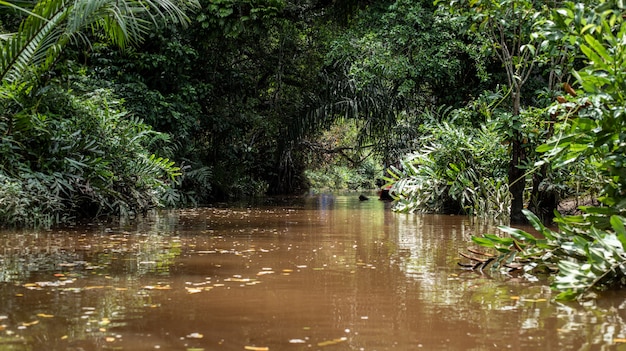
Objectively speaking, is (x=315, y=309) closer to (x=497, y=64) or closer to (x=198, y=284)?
(x=198, y=284)

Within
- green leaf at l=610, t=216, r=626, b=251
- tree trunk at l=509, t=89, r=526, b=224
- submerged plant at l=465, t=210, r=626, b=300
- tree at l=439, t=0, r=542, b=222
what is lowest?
submerged plant at l=465, t=210, r=626, b=300

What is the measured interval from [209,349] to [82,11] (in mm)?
6050

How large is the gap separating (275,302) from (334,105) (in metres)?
15.2

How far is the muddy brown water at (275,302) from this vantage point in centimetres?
282

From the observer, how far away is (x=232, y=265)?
16.6 feet

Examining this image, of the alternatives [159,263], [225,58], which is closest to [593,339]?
[159,263]

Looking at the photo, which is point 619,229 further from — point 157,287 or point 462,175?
point 462,175

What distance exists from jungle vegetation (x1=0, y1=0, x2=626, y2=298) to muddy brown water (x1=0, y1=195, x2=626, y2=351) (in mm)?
581

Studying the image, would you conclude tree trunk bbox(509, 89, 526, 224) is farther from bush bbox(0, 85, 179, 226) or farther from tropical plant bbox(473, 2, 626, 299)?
bush bbox(0, 85, 179, 226)

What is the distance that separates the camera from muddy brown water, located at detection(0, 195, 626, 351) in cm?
282

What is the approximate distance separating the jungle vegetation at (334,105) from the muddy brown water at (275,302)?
1.91ft

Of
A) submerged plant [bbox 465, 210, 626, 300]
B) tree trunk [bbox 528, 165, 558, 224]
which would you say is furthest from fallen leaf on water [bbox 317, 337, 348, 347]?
tree trunk [bbox 528, 165, 558, 224]

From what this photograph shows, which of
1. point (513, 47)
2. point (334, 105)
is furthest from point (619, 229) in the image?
point (334, 105)

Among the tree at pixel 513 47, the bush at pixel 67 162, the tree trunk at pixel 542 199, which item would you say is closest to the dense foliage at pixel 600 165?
the tree at pixel 513 47
